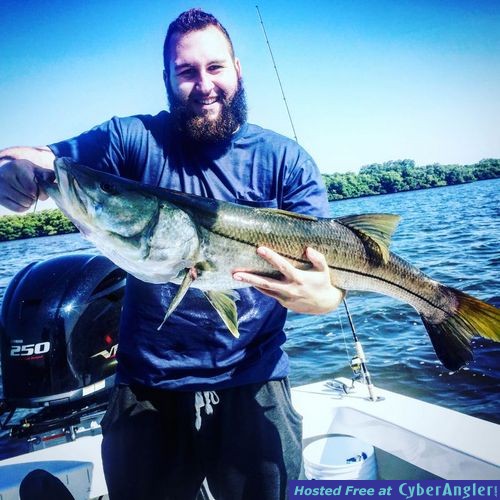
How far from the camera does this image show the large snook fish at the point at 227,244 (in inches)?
84.1

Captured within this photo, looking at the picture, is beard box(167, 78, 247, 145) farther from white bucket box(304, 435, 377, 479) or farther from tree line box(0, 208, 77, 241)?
tree line box(0, 208, 77, 241)

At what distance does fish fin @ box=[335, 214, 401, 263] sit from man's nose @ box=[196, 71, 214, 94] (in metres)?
1.26

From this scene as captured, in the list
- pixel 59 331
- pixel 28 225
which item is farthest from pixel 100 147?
pixel 28 225

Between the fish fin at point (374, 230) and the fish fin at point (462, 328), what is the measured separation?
0.56 m

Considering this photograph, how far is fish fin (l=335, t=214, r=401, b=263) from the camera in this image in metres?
2.54

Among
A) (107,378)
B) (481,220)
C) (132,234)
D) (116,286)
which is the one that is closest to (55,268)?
(116,286)

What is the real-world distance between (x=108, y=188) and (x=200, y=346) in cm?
108

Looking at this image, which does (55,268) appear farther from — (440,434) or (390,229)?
(440,434)

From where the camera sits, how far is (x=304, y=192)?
272cm

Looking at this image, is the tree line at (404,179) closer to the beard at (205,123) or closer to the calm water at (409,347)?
the calm water at (409,347)

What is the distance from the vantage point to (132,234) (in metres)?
2.22

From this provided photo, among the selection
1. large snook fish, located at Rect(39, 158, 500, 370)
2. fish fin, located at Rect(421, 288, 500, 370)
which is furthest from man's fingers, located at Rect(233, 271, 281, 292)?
fish fin, located at Rect(421, 288, 500, 370)

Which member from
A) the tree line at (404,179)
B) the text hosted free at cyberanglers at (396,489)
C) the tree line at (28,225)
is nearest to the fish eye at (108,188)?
the text hosted free at cyberanglers at (396,489)

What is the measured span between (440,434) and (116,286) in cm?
361
